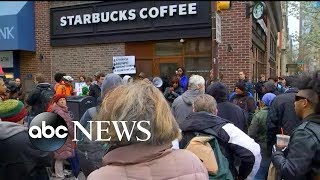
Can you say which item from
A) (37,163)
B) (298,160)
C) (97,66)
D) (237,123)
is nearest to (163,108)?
(298,160)

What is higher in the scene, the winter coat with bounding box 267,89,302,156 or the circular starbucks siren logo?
the circular starbucks siren logo

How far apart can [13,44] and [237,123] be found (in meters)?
11.0

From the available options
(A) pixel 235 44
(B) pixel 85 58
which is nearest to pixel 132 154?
(A) pixel 235 44

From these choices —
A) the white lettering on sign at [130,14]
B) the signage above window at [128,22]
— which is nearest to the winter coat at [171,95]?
the signage above window at [128,22]

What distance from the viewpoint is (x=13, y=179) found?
288cm

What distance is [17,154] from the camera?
282 centimetres

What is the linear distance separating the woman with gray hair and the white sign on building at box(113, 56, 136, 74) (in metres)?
10.5

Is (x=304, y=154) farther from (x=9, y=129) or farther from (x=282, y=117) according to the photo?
(x=282, y=117)

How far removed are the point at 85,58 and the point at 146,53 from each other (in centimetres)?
230

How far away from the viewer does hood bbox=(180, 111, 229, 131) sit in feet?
10.2

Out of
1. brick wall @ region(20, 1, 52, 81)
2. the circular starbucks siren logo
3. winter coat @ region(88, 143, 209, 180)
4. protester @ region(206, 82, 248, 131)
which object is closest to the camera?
winter coat @ region(88, 143, 209, 180)

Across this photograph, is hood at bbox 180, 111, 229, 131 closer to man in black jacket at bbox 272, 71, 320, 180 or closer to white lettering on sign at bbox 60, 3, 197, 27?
man in black jacket at bbox 272, 71, 320, 180

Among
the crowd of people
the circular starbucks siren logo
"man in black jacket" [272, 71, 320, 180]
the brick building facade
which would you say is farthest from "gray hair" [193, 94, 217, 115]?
the brick building facade

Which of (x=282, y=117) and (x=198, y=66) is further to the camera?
(x=198, y=66)
